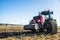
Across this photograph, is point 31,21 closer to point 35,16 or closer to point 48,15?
point 35,16

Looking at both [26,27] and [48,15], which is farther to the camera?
[48,15]

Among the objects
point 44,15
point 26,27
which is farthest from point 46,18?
point 26,27

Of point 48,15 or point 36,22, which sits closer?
point 36,22

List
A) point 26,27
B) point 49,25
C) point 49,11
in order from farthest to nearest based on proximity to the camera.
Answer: point 49,11, point 49,25, point 26,27

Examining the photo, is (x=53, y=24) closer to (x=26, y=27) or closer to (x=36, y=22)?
(x=36, y=22)

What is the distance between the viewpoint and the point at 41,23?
13.0m

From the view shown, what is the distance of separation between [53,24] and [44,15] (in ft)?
5.11

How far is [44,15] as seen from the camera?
560 inches

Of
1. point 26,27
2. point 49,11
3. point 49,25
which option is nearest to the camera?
point 26,27

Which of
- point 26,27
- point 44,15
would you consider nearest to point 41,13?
point 44,15

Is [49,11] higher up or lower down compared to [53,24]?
higher up

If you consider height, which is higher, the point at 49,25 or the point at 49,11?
the point at 49,11

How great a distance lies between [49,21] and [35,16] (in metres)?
1.42

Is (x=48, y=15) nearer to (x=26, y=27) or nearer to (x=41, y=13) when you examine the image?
(x=41, y=13)
